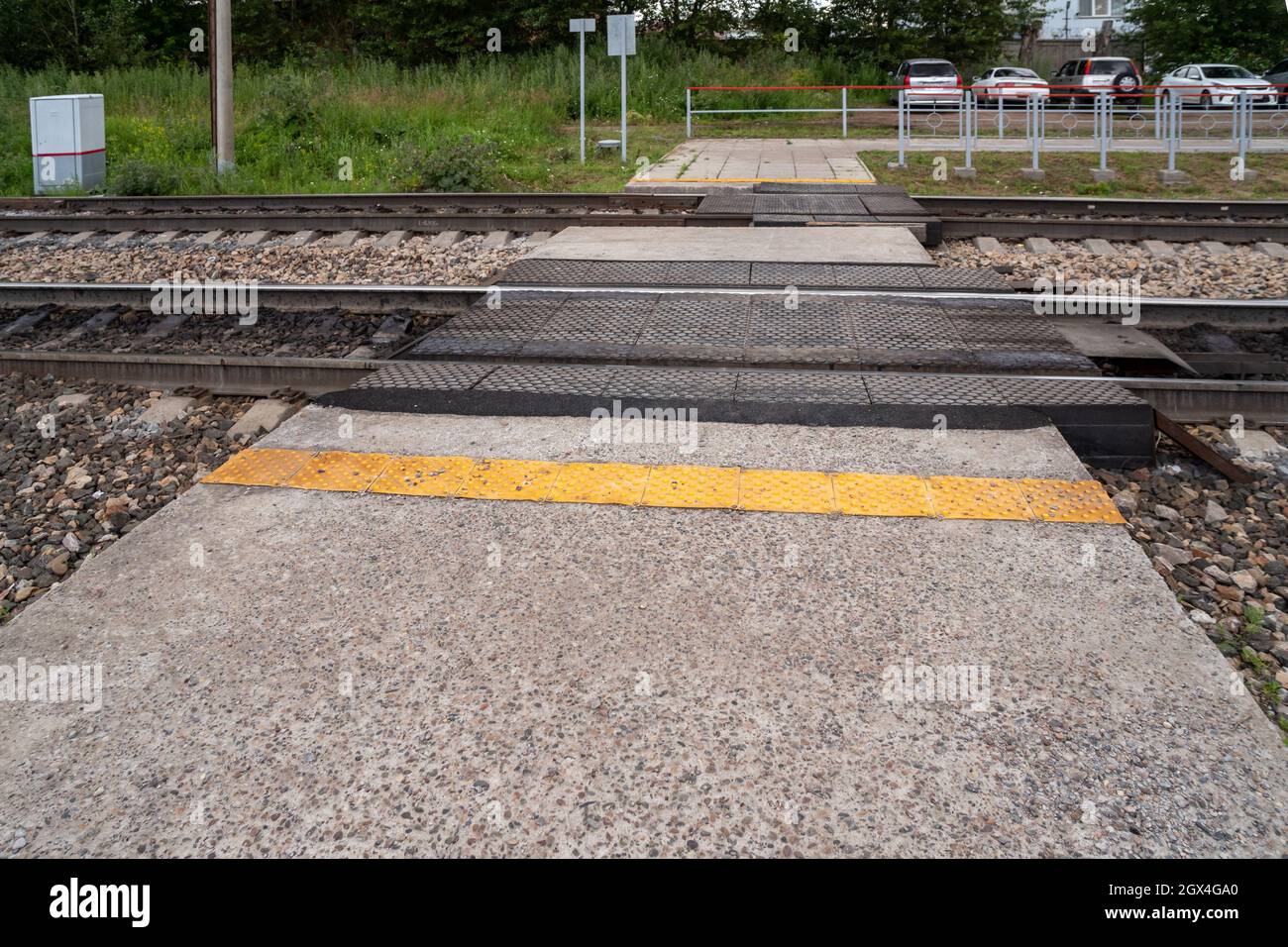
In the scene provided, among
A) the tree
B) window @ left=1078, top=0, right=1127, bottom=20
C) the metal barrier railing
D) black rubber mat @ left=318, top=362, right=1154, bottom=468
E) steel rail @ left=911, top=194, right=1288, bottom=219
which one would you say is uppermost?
window @ left=1078, top=0, right=1127, bottom=20

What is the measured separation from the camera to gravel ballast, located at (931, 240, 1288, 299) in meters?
8.43

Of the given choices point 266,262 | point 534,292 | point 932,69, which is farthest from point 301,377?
point 932,69

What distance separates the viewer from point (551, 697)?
2.93 m

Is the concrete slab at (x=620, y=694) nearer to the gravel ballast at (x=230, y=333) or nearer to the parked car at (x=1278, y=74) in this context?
the gravel ballast at (x=230, y=333)

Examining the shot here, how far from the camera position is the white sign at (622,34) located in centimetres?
1537

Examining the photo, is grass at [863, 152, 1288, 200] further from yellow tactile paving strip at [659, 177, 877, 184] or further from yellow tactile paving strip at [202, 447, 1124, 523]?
yellow tactile paving strip at [202, 447, 1124, 523]

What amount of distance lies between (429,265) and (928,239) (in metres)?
4.35

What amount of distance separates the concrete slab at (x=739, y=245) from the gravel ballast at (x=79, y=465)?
3747mm

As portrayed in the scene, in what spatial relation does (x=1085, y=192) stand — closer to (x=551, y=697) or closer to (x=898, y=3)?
(x=551, y=697)

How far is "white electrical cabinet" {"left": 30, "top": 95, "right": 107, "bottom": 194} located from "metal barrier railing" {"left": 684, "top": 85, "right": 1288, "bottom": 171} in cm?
923

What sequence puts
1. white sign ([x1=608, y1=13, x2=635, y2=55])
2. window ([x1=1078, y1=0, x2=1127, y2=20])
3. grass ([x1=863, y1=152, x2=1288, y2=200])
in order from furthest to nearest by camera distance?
window ([x1=1078, y1=0, x2=1127, y2=20]), white sign ([x1=608, y1=13, x2=635, y2=55]), grass ([x1=863, y1=152, x2=1288, y2=200])

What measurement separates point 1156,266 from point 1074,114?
15748 millimetres
